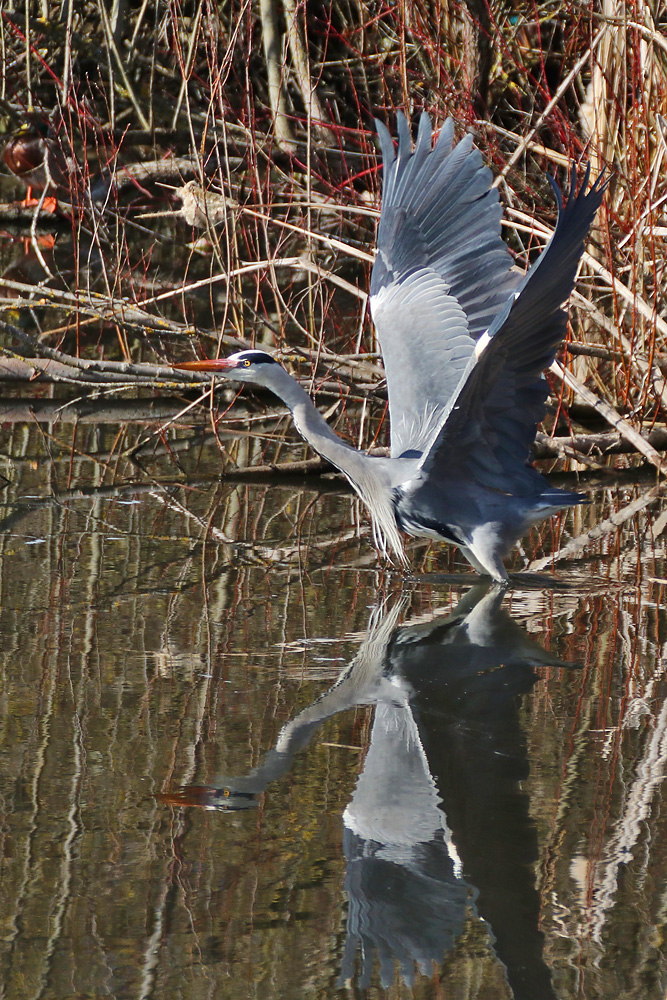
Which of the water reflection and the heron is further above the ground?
Result: the heron

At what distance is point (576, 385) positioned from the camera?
213 inches

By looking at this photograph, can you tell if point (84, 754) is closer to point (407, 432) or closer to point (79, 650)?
point (79, 650)

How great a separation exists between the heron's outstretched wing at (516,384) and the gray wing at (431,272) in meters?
0.32

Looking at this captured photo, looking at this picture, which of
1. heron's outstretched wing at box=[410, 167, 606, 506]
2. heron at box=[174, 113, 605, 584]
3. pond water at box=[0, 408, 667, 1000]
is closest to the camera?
pond water at box=[0, 408, 667, 1000]

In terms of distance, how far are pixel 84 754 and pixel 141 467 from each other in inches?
115

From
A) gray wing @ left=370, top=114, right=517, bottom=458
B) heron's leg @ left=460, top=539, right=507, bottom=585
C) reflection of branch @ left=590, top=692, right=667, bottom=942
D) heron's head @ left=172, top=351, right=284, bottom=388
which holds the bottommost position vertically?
reflection of branch @ left=590, top=692, right=667, bottom=942

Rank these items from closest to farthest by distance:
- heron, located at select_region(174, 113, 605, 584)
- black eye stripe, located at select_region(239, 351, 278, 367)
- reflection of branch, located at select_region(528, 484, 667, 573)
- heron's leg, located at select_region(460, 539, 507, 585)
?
heron, located at select_region(174, 113, 605, 584) < heron's leg, located at select_region(460, 539, 507, 585) < black eye stripe, located at select_region(239, 351, 278, 367) < reflection of branch, located at select_region(528, 484, 667, 573)

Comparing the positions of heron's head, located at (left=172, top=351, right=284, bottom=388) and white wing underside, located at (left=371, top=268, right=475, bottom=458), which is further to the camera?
white wing underside, located at (left=371, top=268, right=475, bottom=458)

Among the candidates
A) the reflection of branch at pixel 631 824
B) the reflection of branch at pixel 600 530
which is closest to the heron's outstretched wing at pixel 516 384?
the reflection of branch at pixel 600 530

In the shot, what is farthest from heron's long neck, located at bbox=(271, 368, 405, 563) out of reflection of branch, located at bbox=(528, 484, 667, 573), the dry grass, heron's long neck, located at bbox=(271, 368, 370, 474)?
the dry grass

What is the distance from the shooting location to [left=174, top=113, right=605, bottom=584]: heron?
3.84m

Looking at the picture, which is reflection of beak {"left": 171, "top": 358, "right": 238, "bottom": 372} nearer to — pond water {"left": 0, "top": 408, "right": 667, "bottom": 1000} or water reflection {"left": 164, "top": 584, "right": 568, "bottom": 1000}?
pond water {"left": 0, "top": 408, "right": 667, "bottom": 1000}

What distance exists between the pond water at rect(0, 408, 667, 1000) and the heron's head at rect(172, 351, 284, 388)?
65 centimetres

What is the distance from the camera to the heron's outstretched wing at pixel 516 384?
3619 mm
